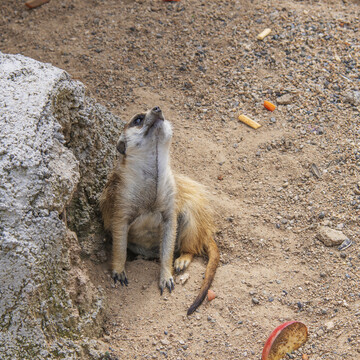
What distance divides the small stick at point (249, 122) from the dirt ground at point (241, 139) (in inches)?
1.9

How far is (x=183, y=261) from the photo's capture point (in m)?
3.17

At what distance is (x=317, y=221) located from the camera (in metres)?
3.13

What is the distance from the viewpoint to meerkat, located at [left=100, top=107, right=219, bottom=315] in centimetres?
291

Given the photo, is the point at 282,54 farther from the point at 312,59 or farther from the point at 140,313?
the point at 140,313

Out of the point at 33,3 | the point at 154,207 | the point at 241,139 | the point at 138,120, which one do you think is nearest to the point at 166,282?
the point at 154,207

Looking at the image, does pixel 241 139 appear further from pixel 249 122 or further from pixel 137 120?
pixel 137 120

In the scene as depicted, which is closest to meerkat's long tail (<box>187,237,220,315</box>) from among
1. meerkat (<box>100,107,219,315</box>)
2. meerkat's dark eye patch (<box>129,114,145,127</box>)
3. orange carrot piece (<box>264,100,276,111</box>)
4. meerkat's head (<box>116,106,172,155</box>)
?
meerkat (<box>100,107,219,315</box>)

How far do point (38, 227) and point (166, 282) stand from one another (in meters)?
1.07

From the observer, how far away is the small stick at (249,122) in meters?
3.78

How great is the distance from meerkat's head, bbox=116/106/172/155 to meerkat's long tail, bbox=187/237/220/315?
2.22 feet

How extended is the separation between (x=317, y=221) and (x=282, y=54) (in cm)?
161

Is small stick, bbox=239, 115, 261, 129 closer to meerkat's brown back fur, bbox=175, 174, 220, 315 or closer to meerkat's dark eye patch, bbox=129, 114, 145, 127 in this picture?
meerkat's brown back fur, bbox=175, 174, 220, 315

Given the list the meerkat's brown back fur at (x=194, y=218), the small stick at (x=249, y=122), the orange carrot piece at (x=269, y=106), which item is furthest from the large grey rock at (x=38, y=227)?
the orange carrot piece at (x=269, y=106)

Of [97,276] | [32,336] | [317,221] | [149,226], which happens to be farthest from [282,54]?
[32,336]
